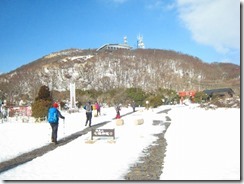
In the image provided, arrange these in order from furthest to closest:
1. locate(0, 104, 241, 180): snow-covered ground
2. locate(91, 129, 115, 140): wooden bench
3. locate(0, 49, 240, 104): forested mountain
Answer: locate(0, 49, 240, 104): forested mountain, locate(91, 129, 115, 140): wooden bench, locate(0, 104, 241, 180): snow-covered ground

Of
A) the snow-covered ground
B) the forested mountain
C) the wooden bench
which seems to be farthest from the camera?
the forested mountain

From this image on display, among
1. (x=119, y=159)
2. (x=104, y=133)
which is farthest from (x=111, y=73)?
(x=119, y=159)

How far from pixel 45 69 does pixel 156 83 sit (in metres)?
48.6

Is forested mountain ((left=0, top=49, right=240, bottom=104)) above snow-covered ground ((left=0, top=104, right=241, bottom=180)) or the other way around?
above

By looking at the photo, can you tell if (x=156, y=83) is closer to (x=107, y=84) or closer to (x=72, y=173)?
(x=107, y=84)

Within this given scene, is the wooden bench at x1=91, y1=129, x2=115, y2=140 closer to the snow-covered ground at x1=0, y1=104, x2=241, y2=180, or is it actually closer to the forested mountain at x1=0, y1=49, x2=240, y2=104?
the snow-covered ground at x1=0, y1=104, x2=241, y2=180

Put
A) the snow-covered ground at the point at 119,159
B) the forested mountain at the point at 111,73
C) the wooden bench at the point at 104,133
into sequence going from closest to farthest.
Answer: the snow-covered ground at the point at 119,159 < the wooden bench at the point at 104,133 < the forested mountain at the point at 111,73

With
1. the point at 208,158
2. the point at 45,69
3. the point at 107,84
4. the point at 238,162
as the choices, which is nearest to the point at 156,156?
the point at 208,158

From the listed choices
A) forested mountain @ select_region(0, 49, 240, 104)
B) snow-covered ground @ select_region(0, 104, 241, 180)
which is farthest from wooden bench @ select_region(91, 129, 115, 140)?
forested mountain @ select_region(0, 49, 240, 104)

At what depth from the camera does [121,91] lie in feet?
220

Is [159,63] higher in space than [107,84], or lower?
higher

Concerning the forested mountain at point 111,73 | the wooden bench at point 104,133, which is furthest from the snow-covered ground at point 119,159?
the forested mountain at point 111,73

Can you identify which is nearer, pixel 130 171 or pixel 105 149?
pixel 130 171

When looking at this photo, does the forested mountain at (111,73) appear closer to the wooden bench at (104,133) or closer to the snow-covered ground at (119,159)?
the wooden bench at (104,133)
